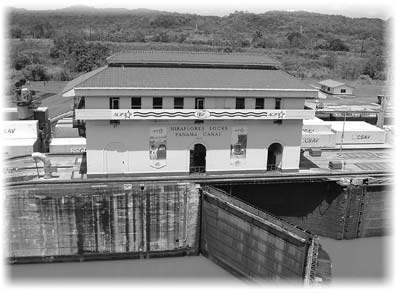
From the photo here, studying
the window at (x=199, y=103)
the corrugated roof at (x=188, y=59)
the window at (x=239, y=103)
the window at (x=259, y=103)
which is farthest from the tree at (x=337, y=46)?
the window at (x=199, y=103)

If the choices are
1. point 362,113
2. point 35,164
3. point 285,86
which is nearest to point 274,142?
point 285,86

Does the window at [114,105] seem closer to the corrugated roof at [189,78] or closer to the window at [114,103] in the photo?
the window at [114,103]

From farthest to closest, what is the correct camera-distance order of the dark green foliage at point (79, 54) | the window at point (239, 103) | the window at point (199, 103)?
the dark green foliage at point (79, 54) < the window at point (239, 103) < the window at point (199, 103)

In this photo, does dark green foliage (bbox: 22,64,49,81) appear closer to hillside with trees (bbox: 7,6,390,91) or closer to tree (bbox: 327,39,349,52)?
hillside with trees (bbox: 7,6,390,91)

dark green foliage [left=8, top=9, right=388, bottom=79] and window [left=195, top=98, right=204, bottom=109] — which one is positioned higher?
dark green foliage [left=8, top=9, right=388, bottom=79]

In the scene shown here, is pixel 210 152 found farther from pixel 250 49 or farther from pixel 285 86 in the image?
pixel 250 49

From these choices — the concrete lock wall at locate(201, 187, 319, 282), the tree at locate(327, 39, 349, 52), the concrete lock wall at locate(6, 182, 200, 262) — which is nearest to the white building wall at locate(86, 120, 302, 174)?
the concrete lock wall at locate(6, 182, 200, 262)

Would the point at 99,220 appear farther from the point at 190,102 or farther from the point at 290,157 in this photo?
the point at 290,157
